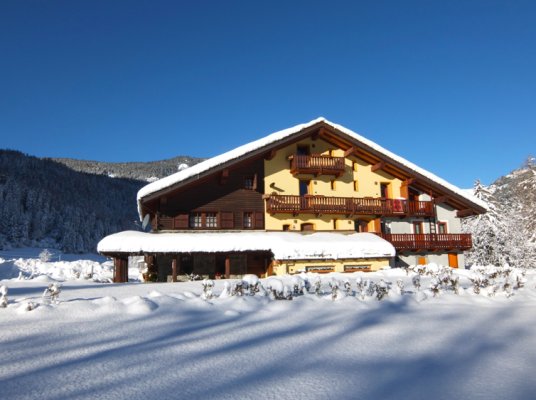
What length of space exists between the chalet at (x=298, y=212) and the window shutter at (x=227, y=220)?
0.06 metres

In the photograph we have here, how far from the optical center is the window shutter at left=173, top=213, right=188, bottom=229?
2225 cm

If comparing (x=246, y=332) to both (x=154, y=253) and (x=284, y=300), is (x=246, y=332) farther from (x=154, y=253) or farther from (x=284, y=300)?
(x=154, y=253)

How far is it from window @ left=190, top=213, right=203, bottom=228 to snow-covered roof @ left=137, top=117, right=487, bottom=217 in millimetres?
3034

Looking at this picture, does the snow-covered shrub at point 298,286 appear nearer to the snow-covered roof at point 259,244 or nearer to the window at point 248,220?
the snow-covered roof at point 259,244

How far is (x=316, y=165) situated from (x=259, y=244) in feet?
25.2

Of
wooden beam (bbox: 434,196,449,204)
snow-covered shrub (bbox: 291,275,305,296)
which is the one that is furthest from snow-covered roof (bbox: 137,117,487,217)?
snow-covered shrub (bbox: 291,275,305,296)

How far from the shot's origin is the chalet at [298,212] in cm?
2069

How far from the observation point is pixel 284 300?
817cm

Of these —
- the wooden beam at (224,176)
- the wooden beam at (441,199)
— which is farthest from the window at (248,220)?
the wooden beam at (441,199)

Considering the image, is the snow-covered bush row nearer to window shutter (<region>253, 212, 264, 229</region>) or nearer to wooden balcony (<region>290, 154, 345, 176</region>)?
window shutter (<region>253, 212, 264, 229</region>)

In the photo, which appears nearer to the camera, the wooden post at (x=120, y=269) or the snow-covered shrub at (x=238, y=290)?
the snow-covered shrub at (x=238, y=290)

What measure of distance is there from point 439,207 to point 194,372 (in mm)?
29252

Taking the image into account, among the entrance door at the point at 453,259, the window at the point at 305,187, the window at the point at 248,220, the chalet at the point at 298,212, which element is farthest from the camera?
the entrance door at the point at 453,259

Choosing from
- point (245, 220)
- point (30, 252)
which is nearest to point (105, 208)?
point (30, 252)
